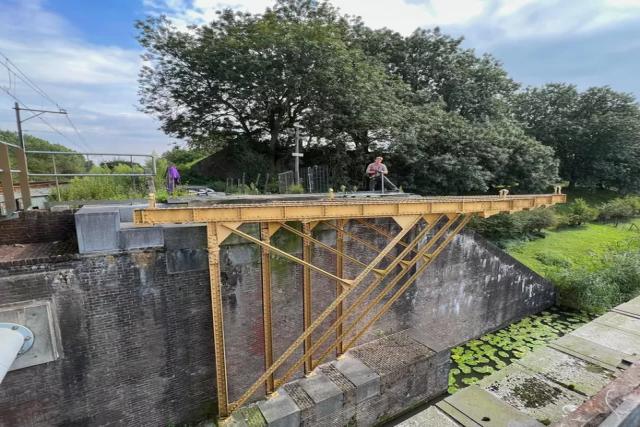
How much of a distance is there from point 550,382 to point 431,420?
1952 millimetres

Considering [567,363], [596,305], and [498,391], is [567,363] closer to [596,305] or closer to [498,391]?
[498,391]

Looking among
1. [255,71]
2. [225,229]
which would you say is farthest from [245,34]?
[225,229]

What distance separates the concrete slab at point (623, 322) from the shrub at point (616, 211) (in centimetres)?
2293

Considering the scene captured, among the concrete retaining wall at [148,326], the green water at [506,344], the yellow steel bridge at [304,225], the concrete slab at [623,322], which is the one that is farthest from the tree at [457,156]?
the concrete slab at [623,322]

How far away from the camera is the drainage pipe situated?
3.79 metres

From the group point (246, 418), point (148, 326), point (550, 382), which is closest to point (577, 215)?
point (550, 382)

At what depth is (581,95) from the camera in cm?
2805

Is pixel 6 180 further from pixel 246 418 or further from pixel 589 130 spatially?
pixel 589 130

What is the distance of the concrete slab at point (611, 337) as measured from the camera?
15.1 feet

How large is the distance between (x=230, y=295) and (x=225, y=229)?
1871 millimetres

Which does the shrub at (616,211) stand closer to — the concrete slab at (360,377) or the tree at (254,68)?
the tree at (254,68)

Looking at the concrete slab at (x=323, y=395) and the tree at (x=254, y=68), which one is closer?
the concrete slab at (x=323, y=395)

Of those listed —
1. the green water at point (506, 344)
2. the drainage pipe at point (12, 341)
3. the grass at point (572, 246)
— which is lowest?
the green water at point (506, 344)

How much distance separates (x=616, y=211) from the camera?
22.9m
